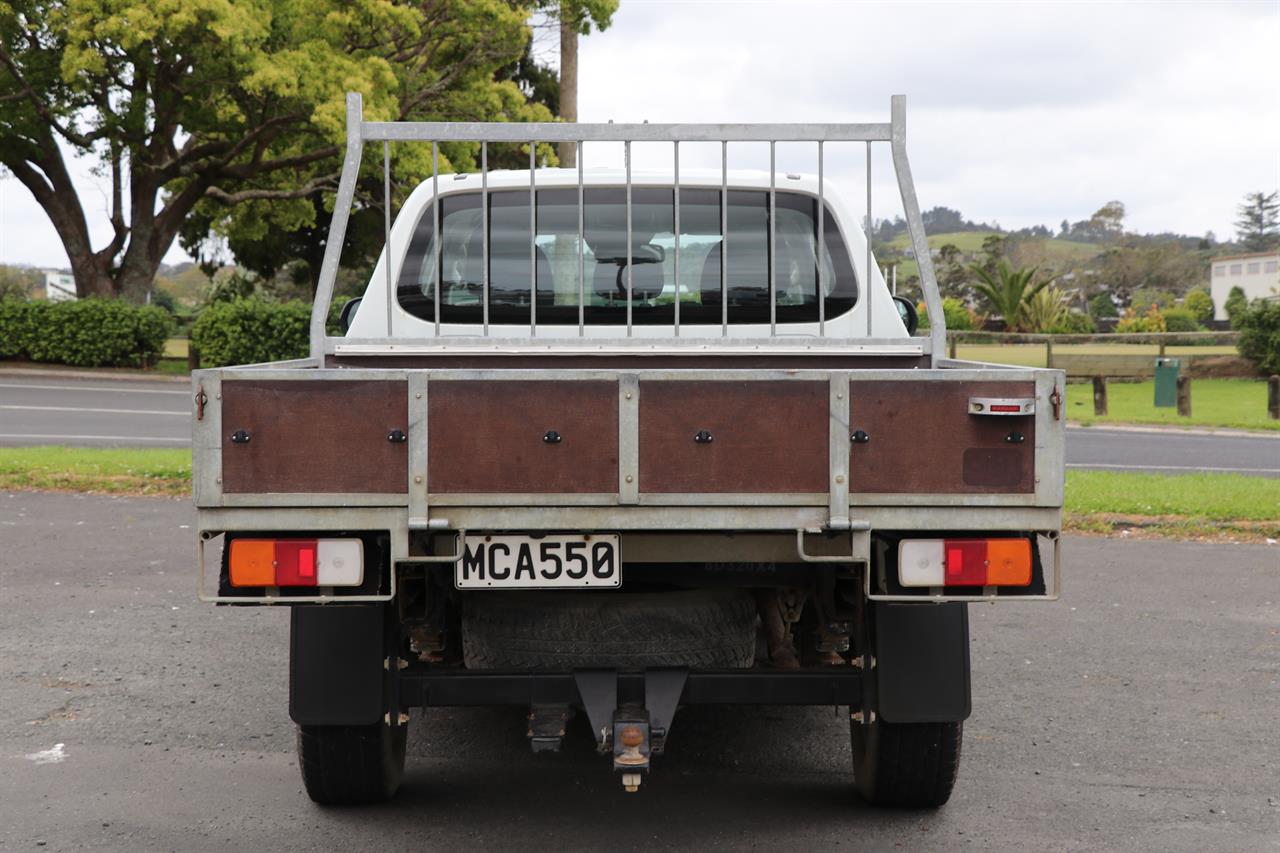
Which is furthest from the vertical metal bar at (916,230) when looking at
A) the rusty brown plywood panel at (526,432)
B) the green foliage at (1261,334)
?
the green foliage at (1261,334)

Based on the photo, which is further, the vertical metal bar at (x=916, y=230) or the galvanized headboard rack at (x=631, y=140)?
the vertical metal bar at (x=916, y=230)

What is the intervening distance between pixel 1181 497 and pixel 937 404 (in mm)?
8276

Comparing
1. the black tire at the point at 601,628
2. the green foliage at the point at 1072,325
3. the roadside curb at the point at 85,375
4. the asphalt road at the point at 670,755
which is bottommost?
the asphalt road at the point at 670,755

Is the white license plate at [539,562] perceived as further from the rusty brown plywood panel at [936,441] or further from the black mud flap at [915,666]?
the black mud flap at [915,666]

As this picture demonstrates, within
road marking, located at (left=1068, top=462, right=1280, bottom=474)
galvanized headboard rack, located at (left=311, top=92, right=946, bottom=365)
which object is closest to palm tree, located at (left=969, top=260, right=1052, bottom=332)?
road marking, located at (left=1068, top=462, right=1280, bottom=474)

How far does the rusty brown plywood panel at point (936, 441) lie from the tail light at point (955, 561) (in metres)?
0.16

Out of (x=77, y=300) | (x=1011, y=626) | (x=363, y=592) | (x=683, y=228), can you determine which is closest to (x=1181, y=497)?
(x=1011, y=626)

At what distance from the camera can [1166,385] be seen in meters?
26.4

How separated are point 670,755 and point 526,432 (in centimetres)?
189

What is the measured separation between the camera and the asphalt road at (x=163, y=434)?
1559cm

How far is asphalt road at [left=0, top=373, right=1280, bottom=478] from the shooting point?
15.6 meters

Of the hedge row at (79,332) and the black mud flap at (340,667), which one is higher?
the hedge row at (79,332)

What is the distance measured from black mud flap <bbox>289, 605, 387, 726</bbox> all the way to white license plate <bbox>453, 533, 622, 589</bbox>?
0.44 m

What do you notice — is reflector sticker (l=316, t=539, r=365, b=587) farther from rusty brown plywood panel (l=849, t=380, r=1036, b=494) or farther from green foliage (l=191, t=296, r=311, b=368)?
green foliage (l=191, t=296, r=311, b=368)
